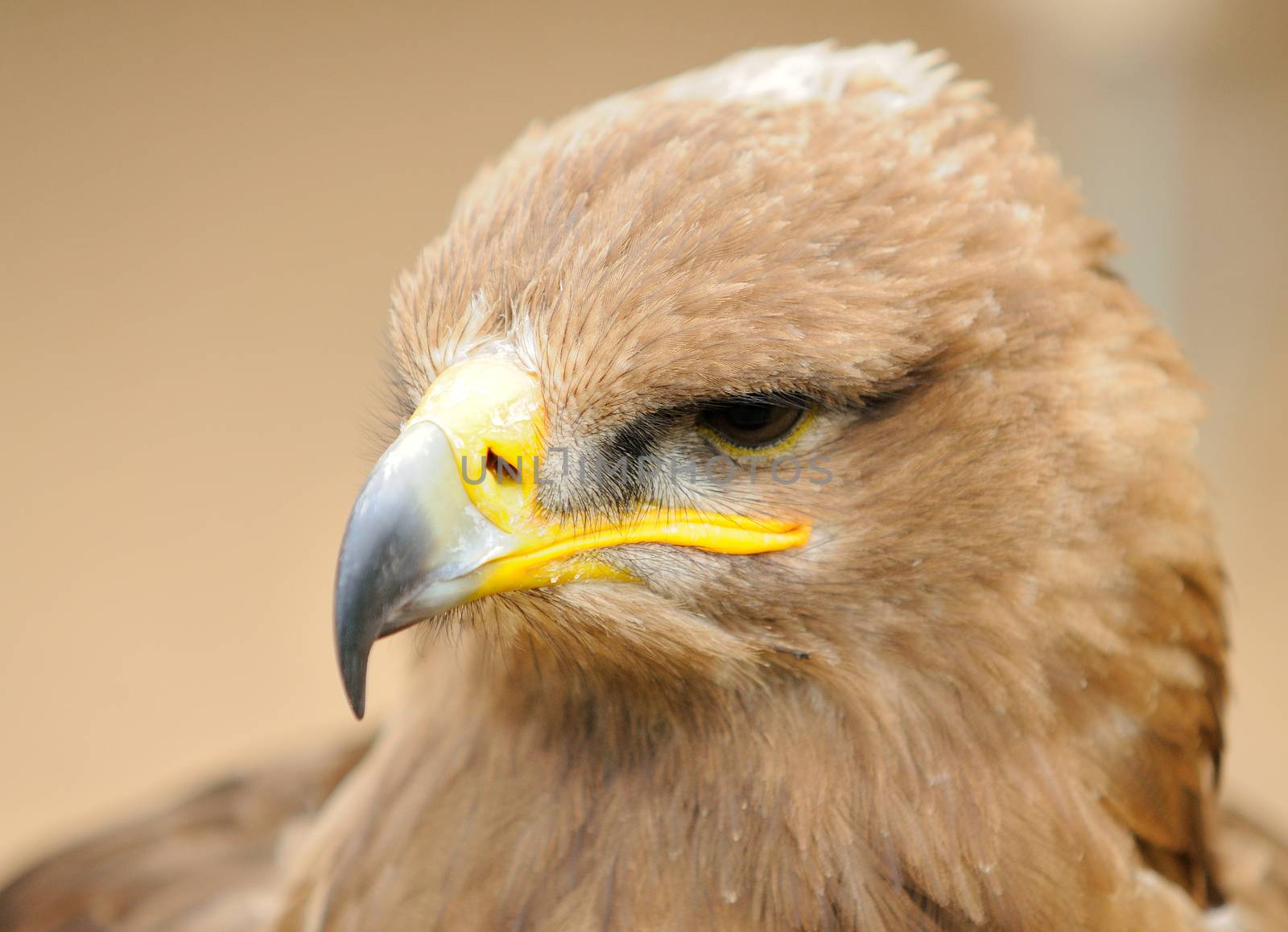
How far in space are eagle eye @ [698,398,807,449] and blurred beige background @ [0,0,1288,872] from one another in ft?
9.72

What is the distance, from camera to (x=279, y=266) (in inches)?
179

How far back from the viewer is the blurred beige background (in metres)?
3.93

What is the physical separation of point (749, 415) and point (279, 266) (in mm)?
3737

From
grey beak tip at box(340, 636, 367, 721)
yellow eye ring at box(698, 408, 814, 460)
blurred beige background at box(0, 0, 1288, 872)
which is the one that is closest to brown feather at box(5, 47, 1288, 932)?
yellow eye ring at box(698, 408, 814, 460)

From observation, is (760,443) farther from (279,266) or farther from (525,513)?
(279,266)

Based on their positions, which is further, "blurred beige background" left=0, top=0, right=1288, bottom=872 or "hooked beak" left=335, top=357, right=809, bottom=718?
"blurred beige background" left=0, top=0, right=1288, bottom=872

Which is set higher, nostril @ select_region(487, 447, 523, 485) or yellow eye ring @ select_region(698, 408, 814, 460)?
nostril @ select_region(487, 447, 523, 485)

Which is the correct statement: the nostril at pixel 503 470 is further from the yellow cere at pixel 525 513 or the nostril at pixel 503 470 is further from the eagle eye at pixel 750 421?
the eagle eye at pixel 750 421

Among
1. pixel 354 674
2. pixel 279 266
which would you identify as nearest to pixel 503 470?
pixel 354 674

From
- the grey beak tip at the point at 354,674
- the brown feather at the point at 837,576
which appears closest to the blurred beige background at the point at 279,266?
Result: the brown feather at the point at 837,576

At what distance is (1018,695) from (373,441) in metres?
0.66

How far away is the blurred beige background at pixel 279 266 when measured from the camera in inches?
155

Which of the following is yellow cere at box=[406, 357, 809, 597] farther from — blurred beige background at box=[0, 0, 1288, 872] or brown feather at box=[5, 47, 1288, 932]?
blurred beige background at box=[0, 0, 1288, 872]

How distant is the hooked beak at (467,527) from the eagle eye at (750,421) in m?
0.07
